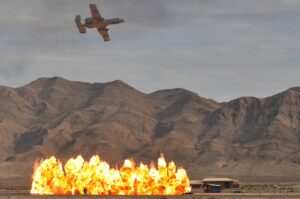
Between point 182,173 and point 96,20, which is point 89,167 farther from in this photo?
point 96,20

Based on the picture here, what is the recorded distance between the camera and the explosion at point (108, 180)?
170 m

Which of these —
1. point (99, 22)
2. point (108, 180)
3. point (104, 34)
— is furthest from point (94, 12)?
point (108, 180)

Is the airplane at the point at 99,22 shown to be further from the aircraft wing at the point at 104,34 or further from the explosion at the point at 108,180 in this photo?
the explosion at the point at 108,180

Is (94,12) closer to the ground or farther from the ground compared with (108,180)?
farther from the ground

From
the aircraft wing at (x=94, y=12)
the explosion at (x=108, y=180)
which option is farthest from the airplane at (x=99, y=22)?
the explosion at (x=108, y=180)

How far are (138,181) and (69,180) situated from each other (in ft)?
61.0

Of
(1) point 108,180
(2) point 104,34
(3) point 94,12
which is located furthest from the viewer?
(1) point 108,180

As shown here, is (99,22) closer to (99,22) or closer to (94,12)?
(99,22)

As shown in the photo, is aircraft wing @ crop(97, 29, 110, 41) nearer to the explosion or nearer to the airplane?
the airplane

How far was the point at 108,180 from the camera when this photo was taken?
172 m

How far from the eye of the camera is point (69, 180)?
573ft

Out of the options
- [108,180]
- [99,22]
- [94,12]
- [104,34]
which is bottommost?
[108,180]

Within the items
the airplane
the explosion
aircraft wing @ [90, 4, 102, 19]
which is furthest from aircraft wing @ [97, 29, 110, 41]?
the explosion

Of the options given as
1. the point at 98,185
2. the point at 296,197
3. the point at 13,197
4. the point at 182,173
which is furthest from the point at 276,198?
the point at 13,197
